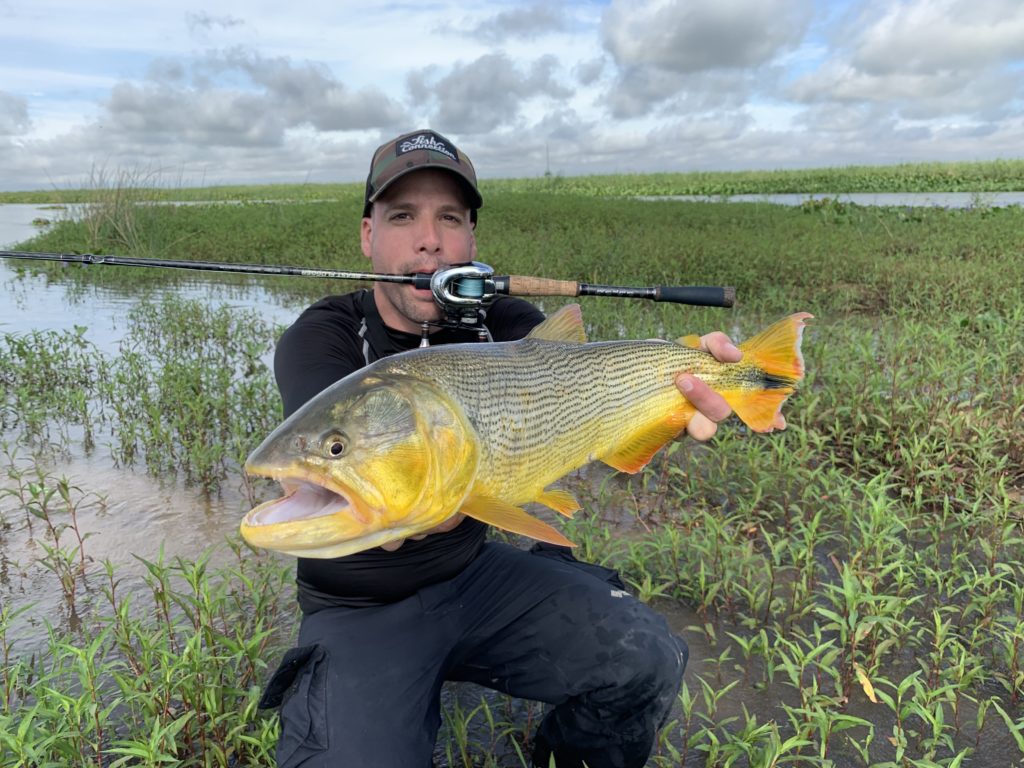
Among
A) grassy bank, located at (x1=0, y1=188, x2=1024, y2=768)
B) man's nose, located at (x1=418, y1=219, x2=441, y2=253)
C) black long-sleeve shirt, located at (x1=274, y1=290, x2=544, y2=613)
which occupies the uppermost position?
man's nose, located at (x1=418, y1=219, x2=441, y2=253)

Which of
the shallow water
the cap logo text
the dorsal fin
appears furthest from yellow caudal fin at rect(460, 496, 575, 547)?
the shallow water

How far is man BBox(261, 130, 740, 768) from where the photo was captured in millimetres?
2334

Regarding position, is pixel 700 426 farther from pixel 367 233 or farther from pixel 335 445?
pixel 367 233

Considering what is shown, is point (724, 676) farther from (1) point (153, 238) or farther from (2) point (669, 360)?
(1) point (153, 238)

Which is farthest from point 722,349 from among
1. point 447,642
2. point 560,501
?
point 447,642

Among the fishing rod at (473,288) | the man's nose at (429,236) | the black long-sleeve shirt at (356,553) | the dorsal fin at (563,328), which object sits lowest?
the black long-sleeve shirt at (356,553)

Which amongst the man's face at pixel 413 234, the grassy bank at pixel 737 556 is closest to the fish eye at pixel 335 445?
the grassy bank at pixel 737 556

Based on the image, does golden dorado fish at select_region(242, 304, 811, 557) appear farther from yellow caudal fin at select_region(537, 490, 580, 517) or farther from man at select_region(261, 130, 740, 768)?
man at select_region(261, 130, 740, 768)

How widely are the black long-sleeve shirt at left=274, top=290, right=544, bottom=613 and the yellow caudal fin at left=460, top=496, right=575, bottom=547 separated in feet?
2.37

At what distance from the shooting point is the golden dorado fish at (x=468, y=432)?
5.58 feet

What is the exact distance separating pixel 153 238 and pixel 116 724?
16.0 metres

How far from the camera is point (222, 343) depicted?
27.1 feet

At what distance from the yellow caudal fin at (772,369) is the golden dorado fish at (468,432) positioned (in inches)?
1.5

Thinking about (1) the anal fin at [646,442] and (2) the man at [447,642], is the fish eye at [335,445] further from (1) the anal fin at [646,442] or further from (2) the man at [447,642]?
(1) the anal fin at [646,442]
